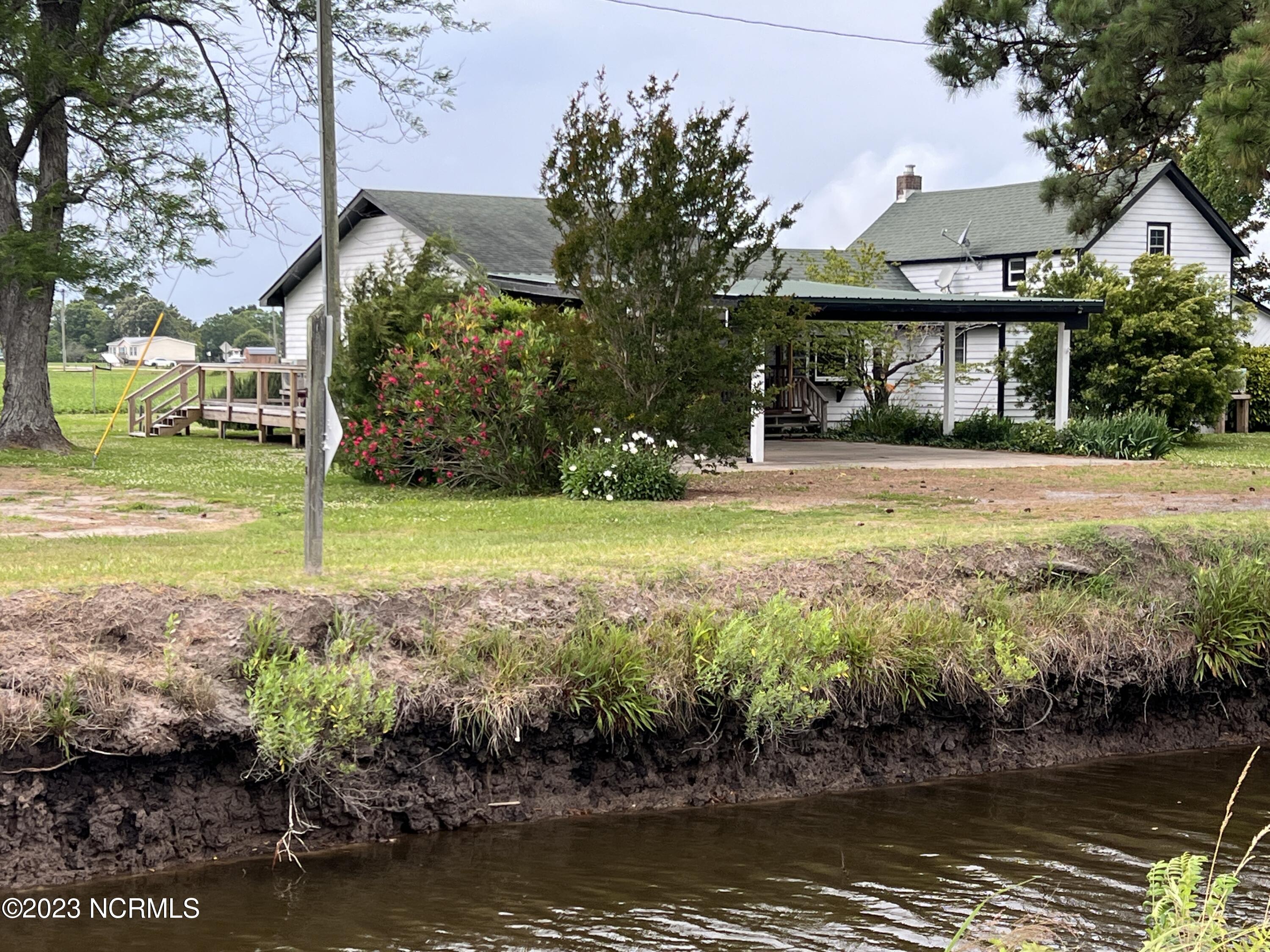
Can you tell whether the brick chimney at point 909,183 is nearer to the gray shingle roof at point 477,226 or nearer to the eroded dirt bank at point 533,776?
the gray shingle roof at point 477,226

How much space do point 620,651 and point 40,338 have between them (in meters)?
19.0

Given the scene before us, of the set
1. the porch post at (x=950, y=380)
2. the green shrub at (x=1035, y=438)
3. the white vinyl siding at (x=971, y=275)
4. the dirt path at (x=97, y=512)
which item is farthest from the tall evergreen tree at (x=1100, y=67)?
the white vinyl siding at (x=971, y=275)

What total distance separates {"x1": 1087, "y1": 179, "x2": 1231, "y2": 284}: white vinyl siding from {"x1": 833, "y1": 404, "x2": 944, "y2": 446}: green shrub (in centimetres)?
714

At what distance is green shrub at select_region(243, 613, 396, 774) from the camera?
7098mm

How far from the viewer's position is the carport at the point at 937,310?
73.7 ft

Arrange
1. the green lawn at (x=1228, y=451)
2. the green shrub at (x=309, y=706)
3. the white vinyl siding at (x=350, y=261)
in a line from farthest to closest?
the white vinyl siding at (x=350, y=261) → the green lawn at (x=1228, y=451) → the green shrub at (x=309, y=706)

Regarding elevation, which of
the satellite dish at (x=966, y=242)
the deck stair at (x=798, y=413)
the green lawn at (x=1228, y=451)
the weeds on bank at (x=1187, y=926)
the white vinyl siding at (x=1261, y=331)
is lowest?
the weeds on bank at (x=1187, y=926)

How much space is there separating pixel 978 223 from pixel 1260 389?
27.3ft

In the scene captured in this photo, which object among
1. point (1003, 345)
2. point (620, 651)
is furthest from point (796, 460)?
point (620, 651)

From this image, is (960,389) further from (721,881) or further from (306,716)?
(306,716)

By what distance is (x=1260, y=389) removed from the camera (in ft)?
105

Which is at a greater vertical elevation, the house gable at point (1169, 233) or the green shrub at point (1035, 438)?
the house gable at point (1169, 233)

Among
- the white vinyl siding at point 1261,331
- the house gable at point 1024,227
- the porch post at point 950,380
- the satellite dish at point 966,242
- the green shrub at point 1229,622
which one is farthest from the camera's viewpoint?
the white vinyl siding at point 1261,331

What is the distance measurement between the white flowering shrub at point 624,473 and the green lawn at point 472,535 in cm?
51
